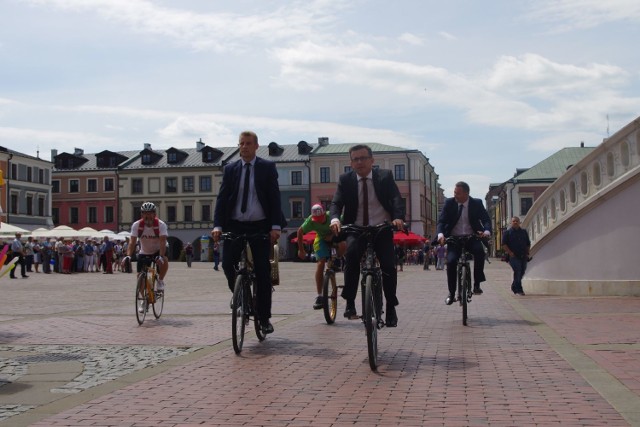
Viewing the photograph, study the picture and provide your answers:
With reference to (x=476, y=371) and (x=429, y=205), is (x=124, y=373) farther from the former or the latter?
(x=429, y=205)

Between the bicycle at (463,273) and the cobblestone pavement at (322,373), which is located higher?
the bicycle at (463,273)

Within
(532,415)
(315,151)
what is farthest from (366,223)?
(315,151)

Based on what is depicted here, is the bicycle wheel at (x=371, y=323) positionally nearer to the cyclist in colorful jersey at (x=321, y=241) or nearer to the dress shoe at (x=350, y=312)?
the dress shoe at (x=350, y=312)

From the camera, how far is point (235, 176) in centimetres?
817

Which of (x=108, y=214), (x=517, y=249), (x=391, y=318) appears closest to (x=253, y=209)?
(x=391, y=318)

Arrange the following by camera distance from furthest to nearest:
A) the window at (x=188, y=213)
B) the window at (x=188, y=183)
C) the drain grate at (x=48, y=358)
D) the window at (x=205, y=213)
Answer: the window at (x=188, y=183) < the window at (x=188, y=213) < the window at (x=205, y=213) < the drain grate at (x=48, y=358)

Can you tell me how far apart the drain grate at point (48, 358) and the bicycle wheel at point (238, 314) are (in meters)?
1.34

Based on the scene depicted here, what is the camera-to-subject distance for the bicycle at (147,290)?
10359 millimetres

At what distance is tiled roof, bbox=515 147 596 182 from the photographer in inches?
3529

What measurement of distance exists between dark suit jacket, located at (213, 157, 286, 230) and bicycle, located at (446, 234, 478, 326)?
9.87 ft

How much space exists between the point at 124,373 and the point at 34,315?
6.34m

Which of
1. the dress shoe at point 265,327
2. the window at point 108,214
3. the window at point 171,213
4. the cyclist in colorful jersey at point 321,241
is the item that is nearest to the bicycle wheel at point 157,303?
the cyclist in colorful jersey at point 321,241

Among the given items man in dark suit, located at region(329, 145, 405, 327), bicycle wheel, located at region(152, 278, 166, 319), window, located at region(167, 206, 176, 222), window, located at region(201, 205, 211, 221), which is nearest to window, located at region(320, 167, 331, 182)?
window, located at region(201, 205, 211, 221)

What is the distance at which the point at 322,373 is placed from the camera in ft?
20.5
